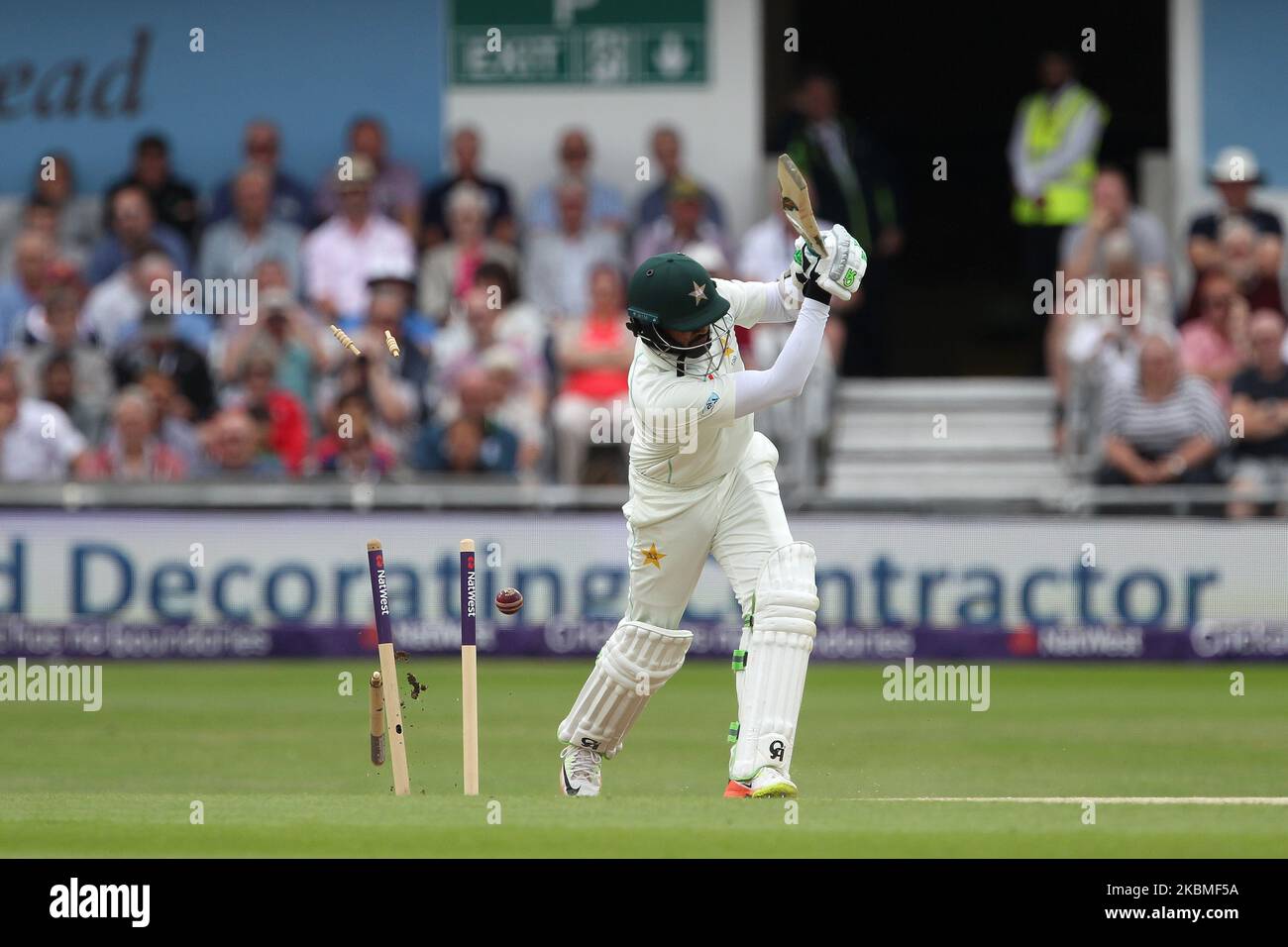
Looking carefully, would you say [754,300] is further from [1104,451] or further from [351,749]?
[1104,451]

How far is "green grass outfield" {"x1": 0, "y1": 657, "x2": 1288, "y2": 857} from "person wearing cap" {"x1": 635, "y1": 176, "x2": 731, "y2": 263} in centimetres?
344

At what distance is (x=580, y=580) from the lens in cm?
1556

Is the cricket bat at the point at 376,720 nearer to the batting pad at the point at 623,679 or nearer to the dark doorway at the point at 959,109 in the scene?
the batting pad at the point at 623,679

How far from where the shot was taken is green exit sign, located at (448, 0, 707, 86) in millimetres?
19219

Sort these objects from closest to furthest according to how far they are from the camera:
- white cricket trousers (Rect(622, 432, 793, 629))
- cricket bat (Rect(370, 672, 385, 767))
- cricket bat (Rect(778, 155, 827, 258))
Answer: cricket bat (Rect(778, 155, 827, 258)) → cricket bat (Rect(370, 672, 385, 767)) → white cricket trousers (Rect(622, 432, 793, 629))

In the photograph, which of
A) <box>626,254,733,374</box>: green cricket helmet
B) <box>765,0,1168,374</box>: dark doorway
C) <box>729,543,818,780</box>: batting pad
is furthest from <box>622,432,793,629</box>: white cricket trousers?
<box>765,0,1168,374</box>: dark doorway

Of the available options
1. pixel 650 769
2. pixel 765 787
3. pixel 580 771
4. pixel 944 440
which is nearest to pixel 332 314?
pixel 944 440

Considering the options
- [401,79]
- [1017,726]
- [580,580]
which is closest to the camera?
[1017,726]

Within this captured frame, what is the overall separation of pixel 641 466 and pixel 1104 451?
7761 millimetres

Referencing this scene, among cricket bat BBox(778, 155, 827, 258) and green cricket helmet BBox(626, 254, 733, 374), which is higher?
cricket bat BBox(778, 155, 827, 258)

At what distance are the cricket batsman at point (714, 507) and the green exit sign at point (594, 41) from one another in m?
10.4

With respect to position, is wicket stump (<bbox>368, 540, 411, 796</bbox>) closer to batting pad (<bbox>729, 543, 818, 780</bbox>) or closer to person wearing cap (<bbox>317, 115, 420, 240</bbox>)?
batting pad (<bbox>729, 543, 818, 780</bbox>)

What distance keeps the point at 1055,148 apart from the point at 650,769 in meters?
8.84

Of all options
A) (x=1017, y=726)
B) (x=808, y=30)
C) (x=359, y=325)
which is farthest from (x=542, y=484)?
(x=808, y=30)
